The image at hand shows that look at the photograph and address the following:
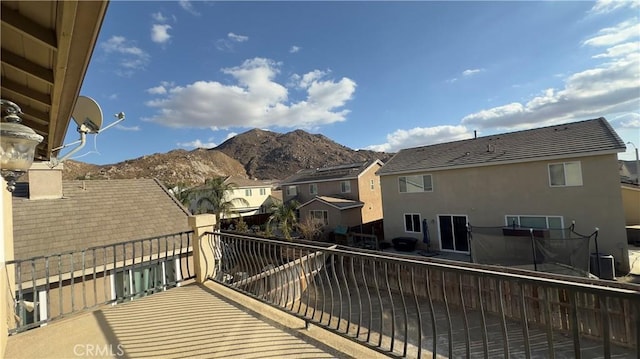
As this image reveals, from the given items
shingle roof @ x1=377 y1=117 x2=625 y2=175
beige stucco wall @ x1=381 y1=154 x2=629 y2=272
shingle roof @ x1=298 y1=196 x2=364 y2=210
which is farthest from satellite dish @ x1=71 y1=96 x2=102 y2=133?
shingle roof @ x1=298 y1=196 x2=364 y2=210

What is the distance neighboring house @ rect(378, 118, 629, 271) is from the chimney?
50.0 feet

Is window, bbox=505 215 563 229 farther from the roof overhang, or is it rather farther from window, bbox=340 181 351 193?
the roof overhang

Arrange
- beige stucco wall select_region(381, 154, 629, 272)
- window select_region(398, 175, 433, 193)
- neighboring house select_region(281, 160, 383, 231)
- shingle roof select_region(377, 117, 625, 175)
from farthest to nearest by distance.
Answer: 1. neighboring house select_region(281, 160, 383, 231)
2. window select_region(398, 175, 433, 193)
3. shingle roof select_region(377, 117, 625, 175)
4. beige stucco wall select_region(381, 154, 629, 272)

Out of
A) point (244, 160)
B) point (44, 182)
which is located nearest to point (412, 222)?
point (44, 182)

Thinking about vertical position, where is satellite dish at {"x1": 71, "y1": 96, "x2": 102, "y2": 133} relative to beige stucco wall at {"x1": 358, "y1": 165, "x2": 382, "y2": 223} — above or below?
above

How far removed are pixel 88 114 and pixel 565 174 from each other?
16.8 metres

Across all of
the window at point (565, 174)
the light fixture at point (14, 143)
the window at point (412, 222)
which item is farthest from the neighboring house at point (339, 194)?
the light fixture at point (14, 143)

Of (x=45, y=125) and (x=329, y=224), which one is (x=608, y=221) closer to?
(x=329, y=224)

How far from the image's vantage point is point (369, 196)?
82.3 ft

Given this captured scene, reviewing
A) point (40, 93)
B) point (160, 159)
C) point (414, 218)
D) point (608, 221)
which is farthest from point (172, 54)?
point (160, 159)

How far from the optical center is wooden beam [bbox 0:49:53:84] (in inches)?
80.9

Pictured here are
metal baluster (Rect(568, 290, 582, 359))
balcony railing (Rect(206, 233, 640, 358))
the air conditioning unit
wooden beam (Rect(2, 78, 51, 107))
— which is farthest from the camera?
the air conditioning unit

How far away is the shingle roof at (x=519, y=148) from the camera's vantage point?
12281 millimetres

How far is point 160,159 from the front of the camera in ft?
209
